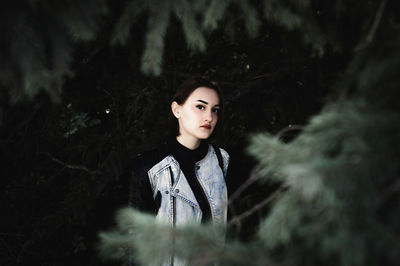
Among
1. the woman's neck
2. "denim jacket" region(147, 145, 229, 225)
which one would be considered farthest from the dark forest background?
the woman's neck

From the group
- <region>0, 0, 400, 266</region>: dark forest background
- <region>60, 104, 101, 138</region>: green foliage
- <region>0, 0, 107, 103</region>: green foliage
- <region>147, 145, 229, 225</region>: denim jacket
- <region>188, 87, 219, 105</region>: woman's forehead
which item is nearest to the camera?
<region>0, 0, 107, 103</region>: green foliage

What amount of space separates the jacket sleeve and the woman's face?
0.48m

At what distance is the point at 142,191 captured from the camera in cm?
233

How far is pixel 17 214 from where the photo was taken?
10.6 ft

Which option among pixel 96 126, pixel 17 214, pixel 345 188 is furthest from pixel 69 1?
pixel 17 214

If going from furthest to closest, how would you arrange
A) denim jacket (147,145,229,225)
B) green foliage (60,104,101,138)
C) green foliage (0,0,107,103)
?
green foliage (60,104,101,138) < denim jacket (147,145,229,225) < green foliage (0,0,107,103)

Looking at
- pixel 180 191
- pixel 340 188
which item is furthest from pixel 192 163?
pixel 340 188

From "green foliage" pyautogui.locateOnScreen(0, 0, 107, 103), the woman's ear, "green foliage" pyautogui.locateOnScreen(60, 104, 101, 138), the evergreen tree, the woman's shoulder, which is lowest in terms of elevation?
the evergreen tree

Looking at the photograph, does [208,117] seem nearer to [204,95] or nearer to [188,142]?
[204,95]

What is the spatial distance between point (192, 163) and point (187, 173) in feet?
0.32

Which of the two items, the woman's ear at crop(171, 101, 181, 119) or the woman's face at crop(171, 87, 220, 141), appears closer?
the woman's face at crop(171, 87, 220, 141)

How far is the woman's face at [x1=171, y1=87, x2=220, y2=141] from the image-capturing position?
7.70 feet

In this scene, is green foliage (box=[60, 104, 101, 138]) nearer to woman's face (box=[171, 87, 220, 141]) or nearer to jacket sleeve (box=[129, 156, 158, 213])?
jacket sleeve (box=[129, 156, 158, 213])

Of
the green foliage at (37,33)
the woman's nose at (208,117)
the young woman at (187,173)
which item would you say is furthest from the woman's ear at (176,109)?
the green foliage at (37,33)
